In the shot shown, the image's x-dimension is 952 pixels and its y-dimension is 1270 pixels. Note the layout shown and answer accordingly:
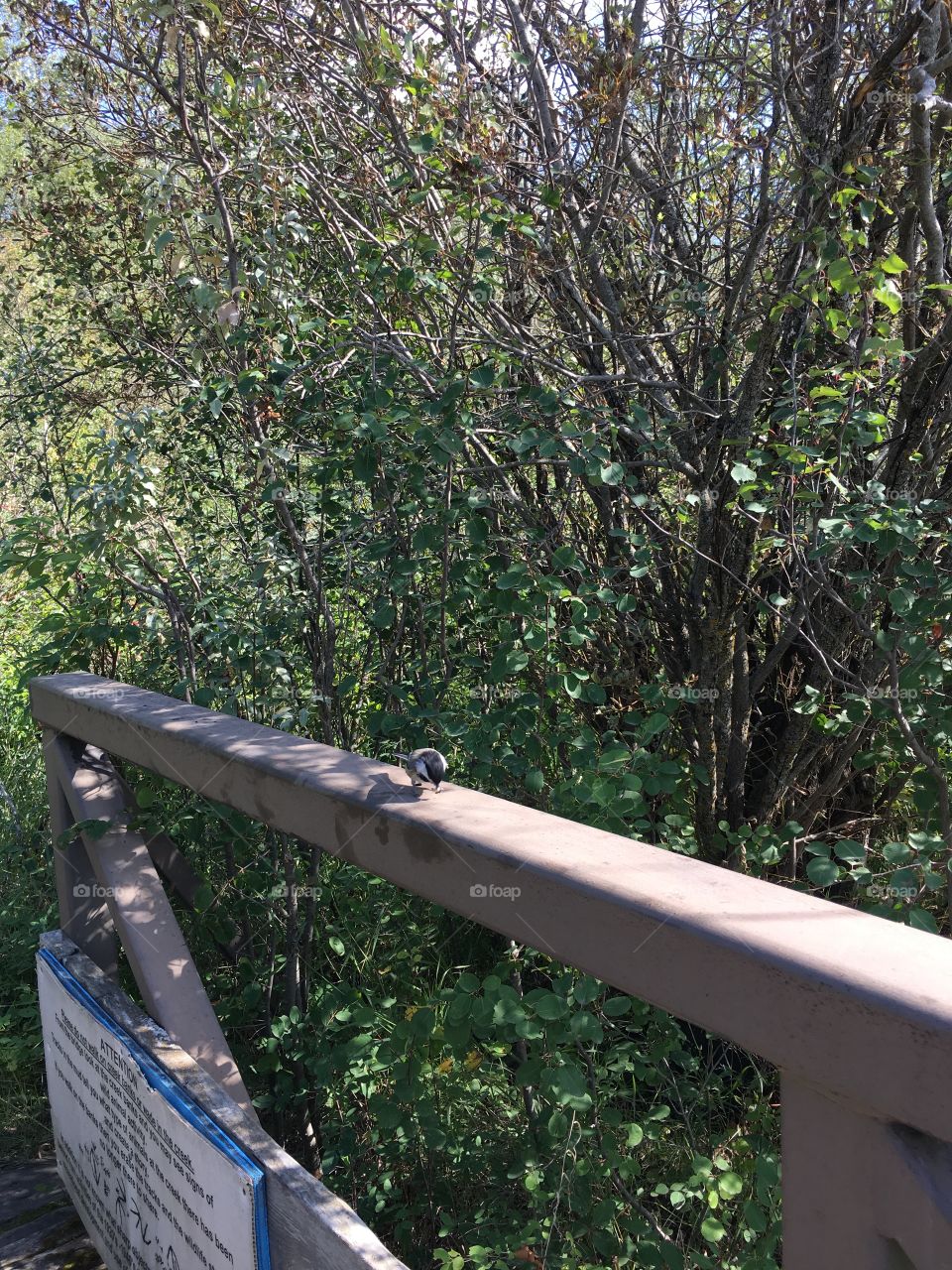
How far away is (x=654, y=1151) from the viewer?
110 inches

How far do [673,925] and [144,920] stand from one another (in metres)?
1.38

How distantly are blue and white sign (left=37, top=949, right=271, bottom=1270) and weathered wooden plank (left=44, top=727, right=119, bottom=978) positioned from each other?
0.41 feet

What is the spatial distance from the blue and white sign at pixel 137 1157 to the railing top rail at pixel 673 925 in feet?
1.50

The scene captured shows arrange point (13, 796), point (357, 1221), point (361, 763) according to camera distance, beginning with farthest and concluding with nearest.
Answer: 1. point (13, 796)
2. point (361, 763)
3. point (357, 1221)

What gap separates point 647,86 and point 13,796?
421cm

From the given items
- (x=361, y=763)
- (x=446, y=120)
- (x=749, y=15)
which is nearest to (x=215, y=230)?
(x=446, y=120)

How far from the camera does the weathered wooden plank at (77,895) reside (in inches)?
89.7

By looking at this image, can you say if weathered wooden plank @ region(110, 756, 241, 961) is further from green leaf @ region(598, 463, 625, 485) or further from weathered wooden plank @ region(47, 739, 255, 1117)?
green leaf @ region(598, 463, 625, 485)

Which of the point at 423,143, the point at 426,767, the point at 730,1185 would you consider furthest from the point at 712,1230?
the point at 423,143

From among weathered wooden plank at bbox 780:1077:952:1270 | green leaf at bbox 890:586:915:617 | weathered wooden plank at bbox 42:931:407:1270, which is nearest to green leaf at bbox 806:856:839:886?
green leaf at bbox 890:586:915:617

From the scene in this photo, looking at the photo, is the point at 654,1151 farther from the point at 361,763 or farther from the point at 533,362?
the point at 533,362

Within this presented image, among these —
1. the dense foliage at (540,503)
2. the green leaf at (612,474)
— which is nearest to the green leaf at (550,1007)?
the dense foliage at (540,503)

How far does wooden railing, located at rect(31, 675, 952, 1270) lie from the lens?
2.26ft

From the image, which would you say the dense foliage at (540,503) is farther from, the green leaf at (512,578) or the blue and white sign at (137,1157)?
the blue and white sign at (137,1157)
